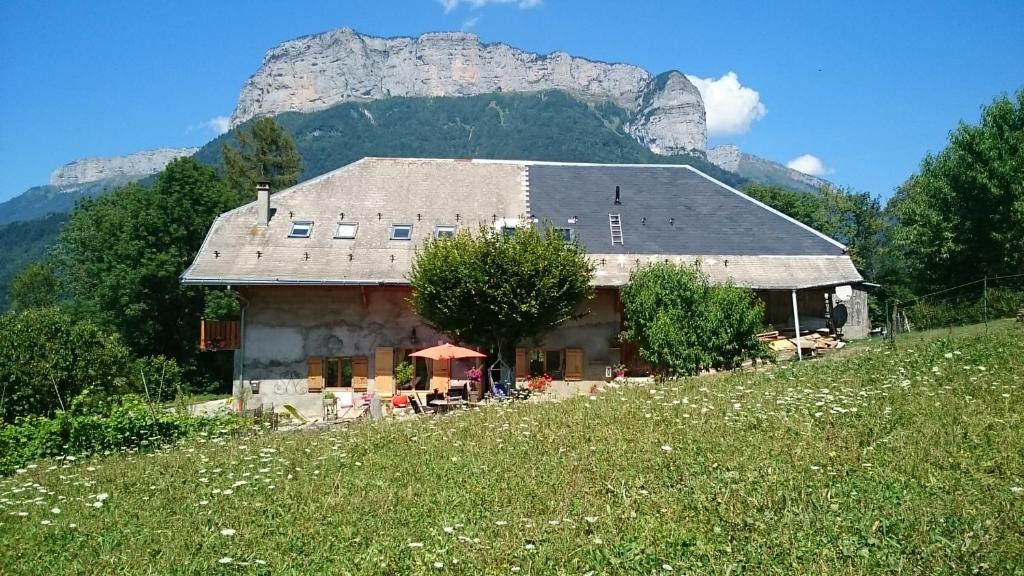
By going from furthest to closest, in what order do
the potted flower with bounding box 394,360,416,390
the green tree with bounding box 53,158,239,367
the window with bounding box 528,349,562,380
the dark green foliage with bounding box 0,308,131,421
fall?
the green tree with bounding box 53,158,239,367 < the window with bounding box 528,349,562,380 < the potted flower with bounding box 394,360,416,390 < the dark green foliage with bounding box 0,308,131,421

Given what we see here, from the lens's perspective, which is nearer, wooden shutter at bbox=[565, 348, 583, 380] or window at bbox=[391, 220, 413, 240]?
wooden shutter at bbox=[565, 348, 583, 380]

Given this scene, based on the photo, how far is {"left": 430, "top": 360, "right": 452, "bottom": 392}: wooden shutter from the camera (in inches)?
942

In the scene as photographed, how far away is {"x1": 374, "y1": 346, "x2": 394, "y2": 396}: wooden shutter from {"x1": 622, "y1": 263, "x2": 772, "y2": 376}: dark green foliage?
795cm

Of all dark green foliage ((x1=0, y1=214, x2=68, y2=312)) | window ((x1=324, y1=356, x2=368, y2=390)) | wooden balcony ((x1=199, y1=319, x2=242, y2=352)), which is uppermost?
dark green foliage ((x1=0, y1=214, x2=68, y2=312))

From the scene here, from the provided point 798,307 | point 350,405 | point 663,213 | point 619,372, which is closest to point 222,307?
point 350,405

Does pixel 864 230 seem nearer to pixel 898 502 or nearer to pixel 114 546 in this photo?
pixel 898 502

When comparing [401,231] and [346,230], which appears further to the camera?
[401,231]

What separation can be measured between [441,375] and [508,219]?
6.14m

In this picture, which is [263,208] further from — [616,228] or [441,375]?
[616,228]

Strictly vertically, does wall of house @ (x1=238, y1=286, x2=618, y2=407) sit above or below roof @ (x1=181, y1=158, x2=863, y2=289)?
below

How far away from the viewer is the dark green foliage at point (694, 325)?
64.4 ft

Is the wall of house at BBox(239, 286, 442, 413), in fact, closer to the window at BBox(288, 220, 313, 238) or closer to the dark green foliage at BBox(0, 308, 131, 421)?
the window at BBox(288, 220, 313, 238)

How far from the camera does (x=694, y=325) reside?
19.9m

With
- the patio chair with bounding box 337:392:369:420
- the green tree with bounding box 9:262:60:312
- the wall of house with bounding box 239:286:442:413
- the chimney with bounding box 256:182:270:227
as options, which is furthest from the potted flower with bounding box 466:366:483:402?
the green tree with bounding box 9:262:60:312
